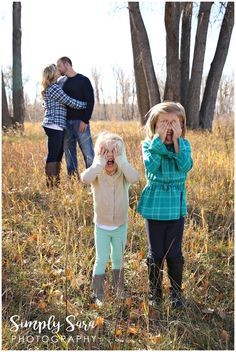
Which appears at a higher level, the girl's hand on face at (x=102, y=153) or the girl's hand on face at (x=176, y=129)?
the girl's hand on face at (x=176, y=129)

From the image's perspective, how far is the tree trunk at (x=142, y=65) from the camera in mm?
9266

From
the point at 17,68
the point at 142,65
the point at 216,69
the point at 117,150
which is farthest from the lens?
the point at 17,68

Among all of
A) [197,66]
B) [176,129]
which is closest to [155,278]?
[176,129]

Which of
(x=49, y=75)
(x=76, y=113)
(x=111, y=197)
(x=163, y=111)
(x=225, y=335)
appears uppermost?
(x=49, y=75)

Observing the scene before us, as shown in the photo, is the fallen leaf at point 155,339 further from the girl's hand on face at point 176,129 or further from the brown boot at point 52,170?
the brown boot at point 52,170

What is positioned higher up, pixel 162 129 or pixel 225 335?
pixel 162 129

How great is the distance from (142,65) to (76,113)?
5.66 metres

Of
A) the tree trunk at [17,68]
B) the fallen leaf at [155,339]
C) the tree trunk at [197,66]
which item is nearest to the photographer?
the fallen leaf at [155,339]

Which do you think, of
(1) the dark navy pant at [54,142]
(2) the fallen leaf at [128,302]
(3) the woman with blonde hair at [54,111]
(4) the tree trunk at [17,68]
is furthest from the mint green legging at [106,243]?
(4) the tree trunk at [17,68]

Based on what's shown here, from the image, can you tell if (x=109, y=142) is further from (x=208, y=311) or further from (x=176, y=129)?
(x=208, y=311)

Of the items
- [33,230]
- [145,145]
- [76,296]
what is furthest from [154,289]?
[33,230]

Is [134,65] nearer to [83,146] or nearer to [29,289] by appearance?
[83,146]

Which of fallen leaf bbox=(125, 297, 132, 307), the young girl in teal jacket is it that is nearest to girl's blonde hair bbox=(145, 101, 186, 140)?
the young girl in teal jacket

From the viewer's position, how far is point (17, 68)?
11.1 m
